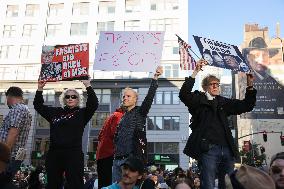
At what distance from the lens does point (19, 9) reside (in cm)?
4978

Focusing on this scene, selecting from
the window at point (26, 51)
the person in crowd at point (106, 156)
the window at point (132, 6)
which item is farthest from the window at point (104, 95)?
the person in crowd at point (106, 156)

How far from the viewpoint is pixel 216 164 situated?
16.4 ft

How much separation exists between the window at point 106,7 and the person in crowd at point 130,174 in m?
44.9

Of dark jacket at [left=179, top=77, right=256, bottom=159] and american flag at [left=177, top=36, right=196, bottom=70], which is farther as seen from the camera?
american flag at [left=177, top=36, right=196, bottom=70]

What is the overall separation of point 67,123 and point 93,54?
40.9m

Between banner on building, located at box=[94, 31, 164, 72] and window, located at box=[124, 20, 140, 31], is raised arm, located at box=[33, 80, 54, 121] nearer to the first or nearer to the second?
banner on building, located at box=[94, 31, 164, 72]

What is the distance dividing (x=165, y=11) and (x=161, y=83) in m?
9.16

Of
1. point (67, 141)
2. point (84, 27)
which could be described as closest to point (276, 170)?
point (67, 141)

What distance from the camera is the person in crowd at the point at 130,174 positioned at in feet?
14.7

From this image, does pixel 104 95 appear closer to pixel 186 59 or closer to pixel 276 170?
pixel 186 59

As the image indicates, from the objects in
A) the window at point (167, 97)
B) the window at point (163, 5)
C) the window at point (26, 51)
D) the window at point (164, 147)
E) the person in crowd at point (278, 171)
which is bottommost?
the window at point (164, 147)

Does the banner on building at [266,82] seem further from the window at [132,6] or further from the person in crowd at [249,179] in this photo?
the person in crowd at [249,179]

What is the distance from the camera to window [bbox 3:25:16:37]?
4869cm

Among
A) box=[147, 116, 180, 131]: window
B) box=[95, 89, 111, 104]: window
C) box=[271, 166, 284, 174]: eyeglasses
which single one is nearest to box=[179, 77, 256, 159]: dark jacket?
box=[271, 166, 284, 174]: eyeglasses
